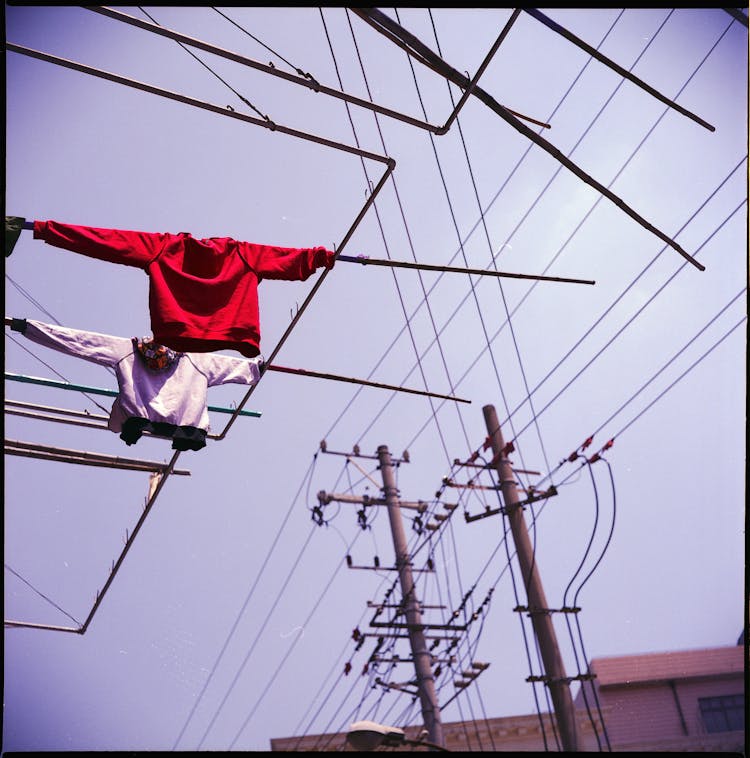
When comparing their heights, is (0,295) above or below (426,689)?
below

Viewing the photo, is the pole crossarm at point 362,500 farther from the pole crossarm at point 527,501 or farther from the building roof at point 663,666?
the building roof at point 663,666

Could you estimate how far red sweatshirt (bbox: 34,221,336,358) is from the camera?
6.78m

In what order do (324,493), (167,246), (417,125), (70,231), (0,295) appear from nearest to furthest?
(0,295), (417,125), (70,231), (167,246), (324,493)

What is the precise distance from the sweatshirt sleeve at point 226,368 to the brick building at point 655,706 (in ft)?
66.7

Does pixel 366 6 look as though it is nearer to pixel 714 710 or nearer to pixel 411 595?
pixel 411 595

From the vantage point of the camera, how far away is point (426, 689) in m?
14.9

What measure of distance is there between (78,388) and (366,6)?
4.89 metres

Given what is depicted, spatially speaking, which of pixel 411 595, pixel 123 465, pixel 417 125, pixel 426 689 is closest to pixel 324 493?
pixel 411 595

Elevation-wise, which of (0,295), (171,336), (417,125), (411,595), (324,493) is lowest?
(0,295)

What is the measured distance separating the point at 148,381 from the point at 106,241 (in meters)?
1.48

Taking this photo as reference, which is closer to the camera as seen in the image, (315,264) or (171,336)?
(171,336)

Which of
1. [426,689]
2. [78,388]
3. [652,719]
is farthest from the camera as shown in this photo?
[652,719]

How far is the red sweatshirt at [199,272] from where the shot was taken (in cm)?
678

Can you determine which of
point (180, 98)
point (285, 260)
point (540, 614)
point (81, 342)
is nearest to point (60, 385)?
point (81, 342)
